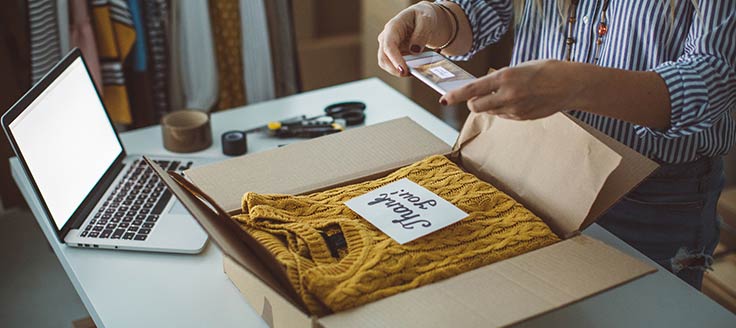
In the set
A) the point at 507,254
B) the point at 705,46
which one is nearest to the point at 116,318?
the point at 507,254

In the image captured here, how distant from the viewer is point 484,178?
122 cm

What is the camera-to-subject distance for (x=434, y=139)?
53.5 inches

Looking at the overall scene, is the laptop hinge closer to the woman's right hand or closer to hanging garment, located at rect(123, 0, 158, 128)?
the woman's right hand

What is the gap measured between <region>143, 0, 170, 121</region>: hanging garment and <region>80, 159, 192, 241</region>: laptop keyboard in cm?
91

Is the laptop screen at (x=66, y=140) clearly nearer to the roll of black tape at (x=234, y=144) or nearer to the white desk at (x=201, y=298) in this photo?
the white desk at (x=201, y=298)

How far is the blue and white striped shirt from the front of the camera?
1.04 meters

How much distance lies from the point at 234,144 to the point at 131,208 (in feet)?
0.95

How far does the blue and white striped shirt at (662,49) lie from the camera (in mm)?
1044

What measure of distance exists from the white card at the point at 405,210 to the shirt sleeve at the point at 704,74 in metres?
0.33

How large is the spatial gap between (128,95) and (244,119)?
0.77m

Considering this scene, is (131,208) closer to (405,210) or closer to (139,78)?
(405,210)

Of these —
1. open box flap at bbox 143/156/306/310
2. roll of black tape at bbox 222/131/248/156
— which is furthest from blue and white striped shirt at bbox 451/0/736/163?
open box flap at bbox 143/156/306/310

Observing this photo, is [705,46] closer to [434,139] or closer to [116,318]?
[434,139]

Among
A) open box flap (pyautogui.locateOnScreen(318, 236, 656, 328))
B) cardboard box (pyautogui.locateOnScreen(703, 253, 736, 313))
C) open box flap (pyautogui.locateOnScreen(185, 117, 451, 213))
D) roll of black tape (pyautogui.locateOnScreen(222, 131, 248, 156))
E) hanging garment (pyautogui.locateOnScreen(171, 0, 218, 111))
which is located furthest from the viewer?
hanging garment (pyautogui.locateOnScreen(171, 0, 218, 111))
